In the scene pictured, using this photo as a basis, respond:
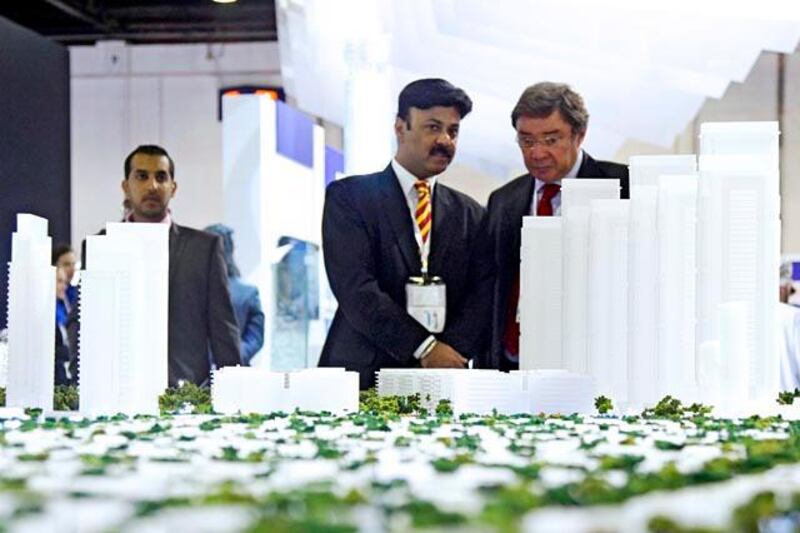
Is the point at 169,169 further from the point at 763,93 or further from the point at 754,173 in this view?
the point at 763,93

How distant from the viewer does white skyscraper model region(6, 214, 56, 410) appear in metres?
3.26

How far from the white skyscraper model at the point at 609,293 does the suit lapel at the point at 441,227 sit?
3.19ft

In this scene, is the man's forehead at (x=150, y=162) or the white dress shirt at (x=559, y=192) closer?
the white dress shirt at (x=559, y=192)

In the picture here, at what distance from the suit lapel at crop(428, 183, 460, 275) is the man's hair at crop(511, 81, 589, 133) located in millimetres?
349

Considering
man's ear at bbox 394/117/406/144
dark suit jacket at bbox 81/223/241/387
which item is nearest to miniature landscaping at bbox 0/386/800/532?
man's ear at bbox 394/117/406/144

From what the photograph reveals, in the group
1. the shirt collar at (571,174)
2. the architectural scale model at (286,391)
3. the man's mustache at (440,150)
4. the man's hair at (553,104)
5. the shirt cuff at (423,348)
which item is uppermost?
the man's hair at (553,104)

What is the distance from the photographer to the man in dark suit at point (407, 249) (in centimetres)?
414

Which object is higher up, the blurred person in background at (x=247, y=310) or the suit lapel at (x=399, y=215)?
the suit lapel at (x=399, y=215)

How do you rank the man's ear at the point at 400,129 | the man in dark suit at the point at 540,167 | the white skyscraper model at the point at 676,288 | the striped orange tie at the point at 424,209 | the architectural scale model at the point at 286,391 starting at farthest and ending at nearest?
the man's ear at the point at 400,129, the striped orange tie at the point at 424,209, the man in dark suit at the point at 540,167, the white skyscraper model at the point at 676,288, the architectural scale model at the point at 286,391

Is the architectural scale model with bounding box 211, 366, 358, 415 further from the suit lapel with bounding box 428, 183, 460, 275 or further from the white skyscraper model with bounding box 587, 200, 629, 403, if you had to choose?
the suit lapel with bounding box 428, 183, 460, 275

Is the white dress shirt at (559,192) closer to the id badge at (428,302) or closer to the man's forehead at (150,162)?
the id badge at (428,302)

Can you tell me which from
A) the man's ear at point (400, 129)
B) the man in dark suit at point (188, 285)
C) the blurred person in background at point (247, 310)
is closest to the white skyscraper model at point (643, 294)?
the man's ear at point (400, 129)

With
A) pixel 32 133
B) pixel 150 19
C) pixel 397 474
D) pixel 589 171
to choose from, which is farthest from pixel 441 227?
pixel 150 19

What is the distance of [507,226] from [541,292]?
0.69m
